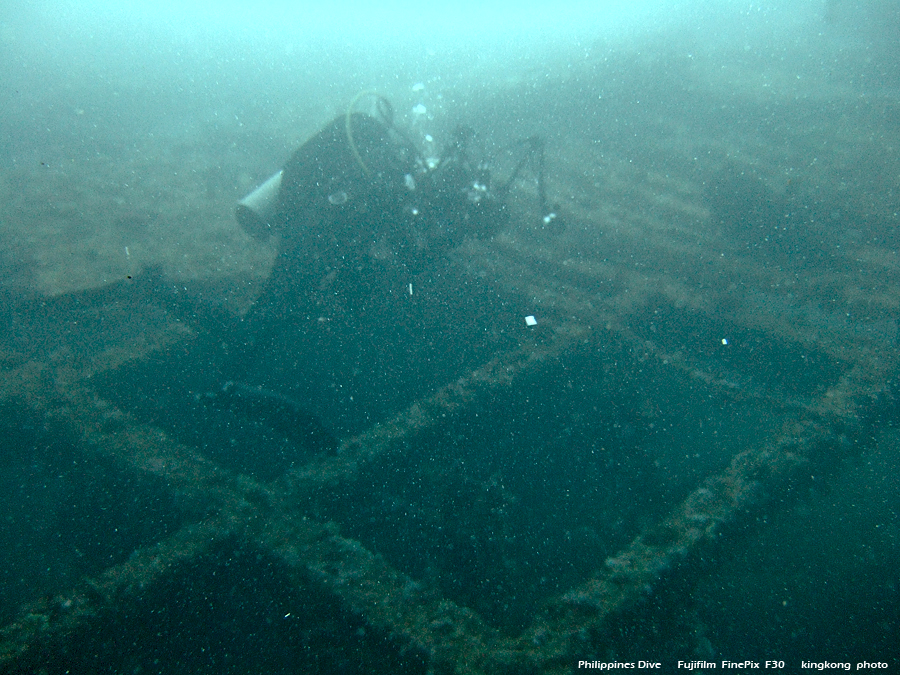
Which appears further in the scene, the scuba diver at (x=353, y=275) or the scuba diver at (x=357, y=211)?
the scuba diver at (x=357, y=211)

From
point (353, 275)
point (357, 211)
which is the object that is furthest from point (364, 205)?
point (353, 275)

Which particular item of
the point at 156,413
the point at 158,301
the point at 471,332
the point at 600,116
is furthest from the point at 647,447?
the point at 600,116

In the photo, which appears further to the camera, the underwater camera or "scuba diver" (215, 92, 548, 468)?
the underwater camera

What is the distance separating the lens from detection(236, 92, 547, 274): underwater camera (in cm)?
404

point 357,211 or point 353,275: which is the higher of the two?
point 357,211

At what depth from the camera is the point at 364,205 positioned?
4.07 metres

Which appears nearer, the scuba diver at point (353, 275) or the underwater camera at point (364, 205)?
the scuba diver at point (353, 275)

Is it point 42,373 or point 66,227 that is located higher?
point 66,227

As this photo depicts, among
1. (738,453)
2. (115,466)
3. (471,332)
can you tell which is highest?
(471,332)

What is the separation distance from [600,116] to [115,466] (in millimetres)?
7535

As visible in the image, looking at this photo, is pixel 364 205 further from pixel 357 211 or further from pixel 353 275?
pixel 353 275

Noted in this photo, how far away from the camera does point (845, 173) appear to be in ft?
15.5

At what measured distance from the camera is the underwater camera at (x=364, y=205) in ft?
13.3

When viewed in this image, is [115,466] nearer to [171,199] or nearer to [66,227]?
[66,227]
